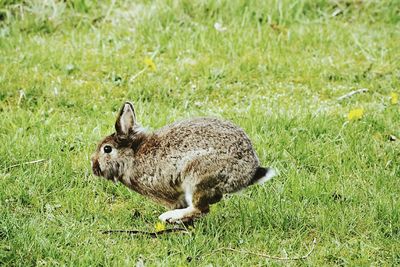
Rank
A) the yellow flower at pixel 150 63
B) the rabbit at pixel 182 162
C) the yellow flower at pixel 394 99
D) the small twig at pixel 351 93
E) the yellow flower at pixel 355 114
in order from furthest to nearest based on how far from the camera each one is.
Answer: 1. the yellow flower at pixel 150 63
2. the small twig at pixel 351 93
3. the yellow flower at pixel 394 99
4. the yellow flower at pixel 355 114
5. the rabbit at pixel 182 162

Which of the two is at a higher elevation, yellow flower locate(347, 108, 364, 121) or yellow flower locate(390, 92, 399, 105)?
yellow flower locate(347, 108, 364, 121)

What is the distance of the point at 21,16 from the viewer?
326 inches

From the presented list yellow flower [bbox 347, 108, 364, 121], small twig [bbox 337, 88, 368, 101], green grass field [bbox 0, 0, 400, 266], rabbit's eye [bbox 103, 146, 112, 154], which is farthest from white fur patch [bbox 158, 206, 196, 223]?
small twig [bbox 337, 88, 368, 101]

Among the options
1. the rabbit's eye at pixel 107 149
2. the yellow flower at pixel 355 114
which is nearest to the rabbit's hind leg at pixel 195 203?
the rabbit's eye at pixel 107 149

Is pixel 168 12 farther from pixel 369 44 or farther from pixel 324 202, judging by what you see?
pixel 324 202

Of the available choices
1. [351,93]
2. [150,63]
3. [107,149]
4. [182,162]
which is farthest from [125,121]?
[351,93]

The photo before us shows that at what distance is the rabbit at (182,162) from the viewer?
4.75m

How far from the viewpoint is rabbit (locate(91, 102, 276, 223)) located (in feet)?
15.6

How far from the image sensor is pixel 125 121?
5.07 meters

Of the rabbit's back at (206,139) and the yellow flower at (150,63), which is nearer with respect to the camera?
the rabbit's back at (206,139)

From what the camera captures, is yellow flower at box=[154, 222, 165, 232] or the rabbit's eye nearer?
yellow flower at box=[154, 222, 165, 232]

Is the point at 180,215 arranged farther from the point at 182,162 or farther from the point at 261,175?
the point at 261,175

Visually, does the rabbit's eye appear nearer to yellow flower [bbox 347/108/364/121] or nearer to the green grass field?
the green grass field

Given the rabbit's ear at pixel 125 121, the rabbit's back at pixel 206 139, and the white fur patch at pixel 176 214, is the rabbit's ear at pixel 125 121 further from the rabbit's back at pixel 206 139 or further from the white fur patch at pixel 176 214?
the white fur patch at pixel 176 214
